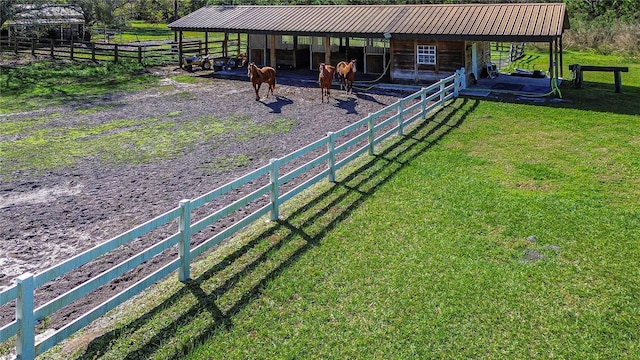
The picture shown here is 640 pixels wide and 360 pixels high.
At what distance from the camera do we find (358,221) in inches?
318

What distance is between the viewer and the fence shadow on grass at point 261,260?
201 inches

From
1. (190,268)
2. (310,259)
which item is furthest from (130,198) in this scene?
(310,259)

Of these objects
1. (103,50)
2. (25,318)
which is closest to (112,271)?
(25,318)

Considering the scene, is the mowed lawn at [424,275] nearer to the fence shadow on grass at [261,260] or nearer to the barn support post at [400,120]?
the fence shadow on grass at [261,260]

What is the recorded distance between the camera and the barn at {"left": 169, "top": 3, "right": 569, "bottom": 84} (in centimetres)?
1931

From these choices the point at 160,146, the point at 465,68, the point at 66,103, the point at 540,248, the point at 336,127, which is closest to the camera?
the point at 540,248

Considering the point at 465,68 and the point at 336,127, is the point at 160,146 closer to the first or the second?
the point at 336,127

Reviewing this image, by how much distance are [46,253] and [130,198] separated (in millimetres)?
2282

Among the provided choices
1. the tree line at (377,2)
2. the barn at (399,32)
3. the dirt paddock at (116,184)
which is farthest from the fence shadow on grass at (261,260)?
the tree line at (377,2)

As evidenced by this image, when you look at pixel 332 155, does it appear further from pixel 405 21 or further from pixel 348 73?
pixel 405 21

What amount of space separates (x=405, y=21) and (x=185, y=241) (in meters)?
18.2

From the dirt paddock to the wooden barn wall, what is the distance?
3209 millimetres

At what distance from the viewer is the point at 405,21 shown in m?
21.8

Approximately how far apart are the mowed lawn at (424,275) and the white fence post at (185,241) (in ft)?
0.53
